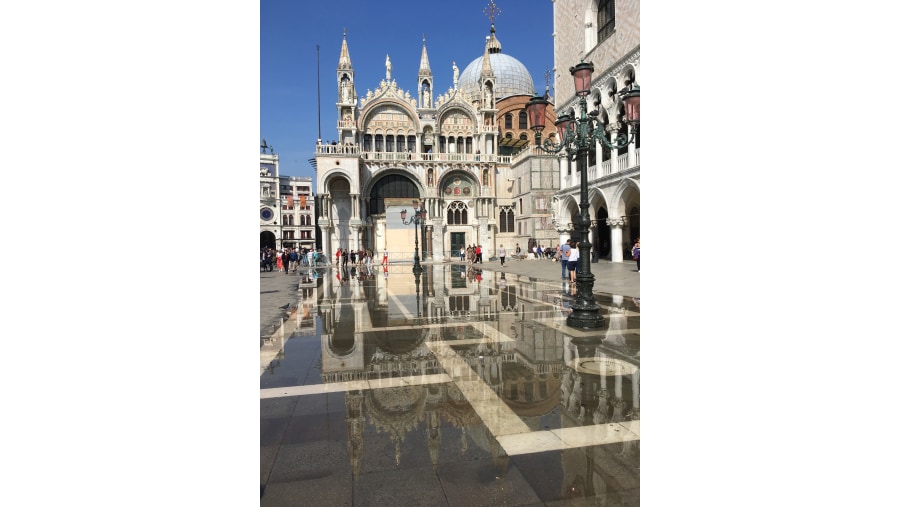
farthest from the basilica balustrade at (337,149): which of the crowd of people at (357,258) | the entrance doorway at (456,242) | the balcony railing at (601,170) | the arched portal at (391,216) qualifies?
the balcony railing at (601,170)

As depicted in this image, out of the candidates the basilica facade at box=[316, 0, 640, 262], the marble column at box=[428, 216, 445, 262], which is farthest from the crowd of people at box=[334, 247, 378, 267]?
the marble column at box=[428, 216, 445, 262]

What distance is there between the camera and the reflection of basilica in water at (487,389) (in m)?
2.87

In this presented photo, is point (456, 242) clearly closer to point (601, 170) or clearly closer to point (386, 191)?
point (386, 191)

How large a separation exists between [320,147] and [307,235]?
88.0ft

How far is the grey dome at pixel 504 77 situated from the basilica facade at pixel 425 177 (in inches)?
326

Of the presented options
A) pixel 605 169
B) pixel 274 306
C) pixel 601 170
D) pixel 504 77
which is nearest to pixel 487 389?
pixel 274 306

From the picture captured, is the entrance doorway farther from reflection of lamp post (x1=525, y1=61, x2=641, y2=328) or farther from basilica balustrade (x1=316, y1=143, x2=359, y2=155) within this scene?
reflection of lamp post (x1=525, y1=61, x2=641, y2=328)

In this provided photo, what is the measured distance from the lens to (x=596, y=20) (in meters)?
22.6

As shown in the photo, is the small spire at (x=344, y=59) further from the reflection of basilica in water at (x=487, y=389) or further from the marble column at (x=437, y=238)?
the reflection of basilica in water at (x=487, y=389)

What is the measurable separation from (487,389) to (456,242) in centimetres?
3097

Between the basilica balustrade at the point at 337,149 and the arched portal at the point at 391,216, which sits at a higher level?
the basilica balustrade at the point at 337,149
